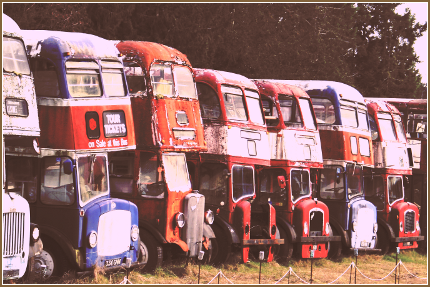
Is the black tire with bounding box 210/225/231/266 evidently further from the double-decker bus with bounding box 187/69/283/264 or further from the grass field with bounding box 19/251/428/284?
the grass field with bounding box 19/251/428/284

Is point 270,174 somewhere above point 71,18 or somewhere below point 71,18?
below

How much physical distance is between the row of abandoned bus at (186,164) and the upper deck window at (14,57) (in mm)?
183

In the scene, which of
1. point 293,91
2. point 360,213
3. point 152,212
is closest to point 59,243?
point 152,212

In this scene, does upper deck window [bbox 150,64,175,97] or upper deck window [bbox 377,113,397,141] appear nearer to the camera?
upper deck window [bbox 150,64,175,97]

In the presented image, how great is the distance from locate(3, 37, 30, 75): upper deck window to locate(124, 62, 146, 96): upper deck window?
315 centimetres

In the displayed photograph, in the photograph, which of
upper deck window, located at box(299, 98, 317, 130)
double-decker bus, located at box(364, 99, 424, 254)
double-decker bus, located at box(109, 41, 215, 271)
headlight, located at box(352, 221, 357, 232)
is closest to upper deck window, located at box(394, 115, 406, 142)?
double-decker bus, located at box(364, 99, 424, 254)

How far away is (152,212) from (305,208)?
4878mm

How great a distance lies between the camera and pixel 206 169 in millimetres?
16578

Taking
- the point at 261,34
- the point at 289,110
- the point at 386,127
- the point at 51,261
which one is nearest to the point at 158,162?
the point at 51,261

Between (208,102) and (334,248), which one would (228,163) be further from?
(334,248)

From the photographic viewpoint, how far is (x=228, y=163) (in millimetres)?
16391

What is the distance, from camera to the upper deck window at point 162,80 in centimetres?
1472

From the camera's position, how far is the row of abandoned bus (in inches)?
491

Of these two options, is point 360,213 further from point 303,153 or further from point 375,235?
point 303,153
